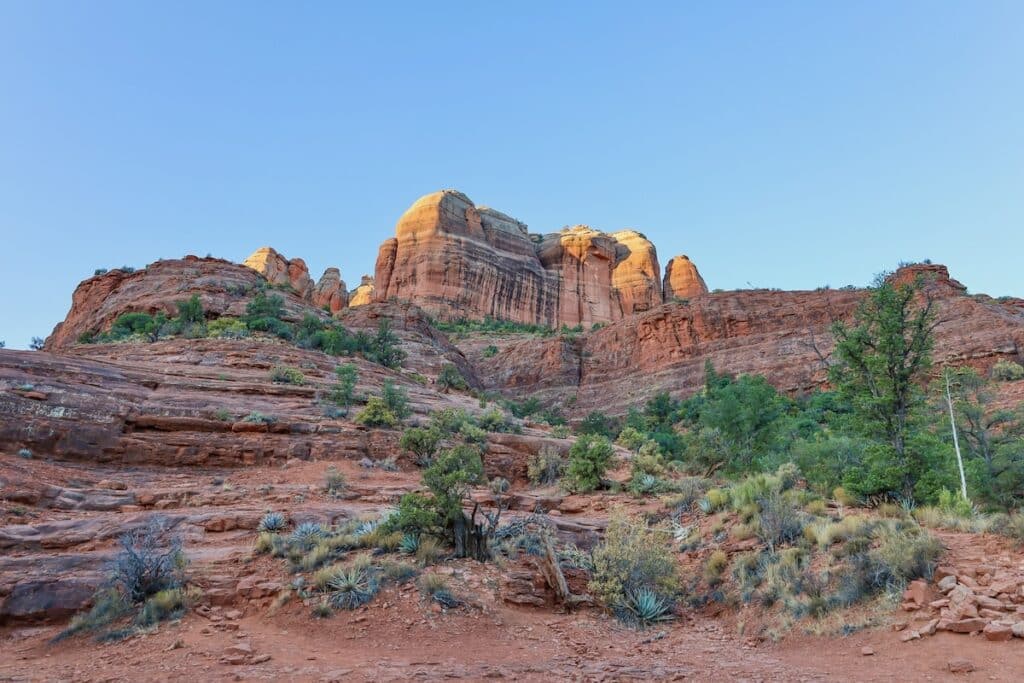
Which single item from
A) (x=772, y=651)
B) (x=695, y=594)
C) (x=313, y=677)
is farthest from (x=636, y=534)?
(x=313, y=677)

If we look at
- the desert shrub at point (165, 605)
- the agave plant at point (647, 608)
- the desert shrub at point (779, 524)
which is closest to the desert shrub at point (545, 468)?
the desert shrub at point (779, 524)

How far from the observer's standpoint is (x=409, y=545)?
32.3 feet

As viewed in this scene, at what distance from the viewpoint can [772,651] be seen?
7449 millimetres

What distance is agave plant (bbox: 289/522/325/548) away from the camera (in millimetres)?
9914

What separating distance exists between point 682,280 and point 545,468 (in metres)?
70.3

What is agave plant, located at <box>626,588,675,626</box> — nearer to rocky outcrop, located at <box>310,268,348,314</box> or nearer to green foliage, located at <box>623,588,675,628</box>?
green foliage, located at <box>623,588,675,628</box>

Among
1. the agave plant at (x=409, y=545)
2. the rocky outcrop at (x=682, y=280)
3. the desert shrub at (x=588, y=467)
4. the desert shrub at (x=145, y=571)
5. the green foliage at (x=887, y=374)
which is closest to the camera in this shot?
the desert shrub at (x=145, y=571)

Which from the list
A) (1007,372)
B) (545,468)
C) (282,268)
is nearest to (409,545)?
(545,468)

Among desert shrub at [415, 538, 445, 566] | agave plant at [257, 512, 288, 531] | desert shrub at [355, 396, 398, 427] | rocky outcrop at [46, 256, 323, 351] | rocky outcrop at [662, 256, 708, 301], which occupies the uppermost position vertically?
rocky outcrop at [662, 256, 708, 301]

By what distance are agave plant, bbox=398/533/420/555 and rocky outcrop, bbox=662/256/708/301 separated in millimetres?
76252

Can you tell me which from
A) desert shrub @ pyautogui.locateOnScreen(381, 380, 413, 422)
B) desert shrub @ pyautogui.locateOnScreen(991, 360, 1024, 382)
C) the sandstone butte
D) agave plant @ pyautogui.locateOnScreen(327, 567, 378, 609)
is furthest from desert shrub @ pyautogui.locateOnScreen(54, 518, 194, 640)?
desert shrub @ pyautogui.locateOnScreen(991, 360, 1024, 382)

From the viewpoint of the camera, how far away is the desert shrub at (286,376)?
73.0 feet

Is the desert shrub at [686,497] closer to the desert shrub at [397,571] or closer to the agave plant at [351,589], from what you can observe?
the desert shrub at [397,571]

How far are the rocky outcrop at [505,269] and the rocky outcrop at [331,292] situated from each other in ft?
23.0
